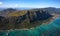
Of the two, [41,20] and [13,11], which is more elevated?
[13,11]

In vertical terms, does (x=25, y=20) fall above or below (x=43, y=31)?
above

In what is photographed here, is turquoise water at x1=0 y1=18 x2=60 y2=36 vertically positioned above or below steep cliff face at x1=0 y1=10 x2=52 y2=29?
below

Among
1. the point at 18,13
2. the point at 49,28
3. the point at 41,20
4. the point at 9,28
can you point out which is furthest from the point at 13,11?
the point at 49,28

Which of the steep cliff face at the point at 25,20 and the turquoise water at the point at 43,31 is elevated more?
the steep cliff face at the point at 25,20

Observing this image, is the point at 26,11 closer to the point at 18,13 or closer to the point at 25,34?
the point at 18,13
